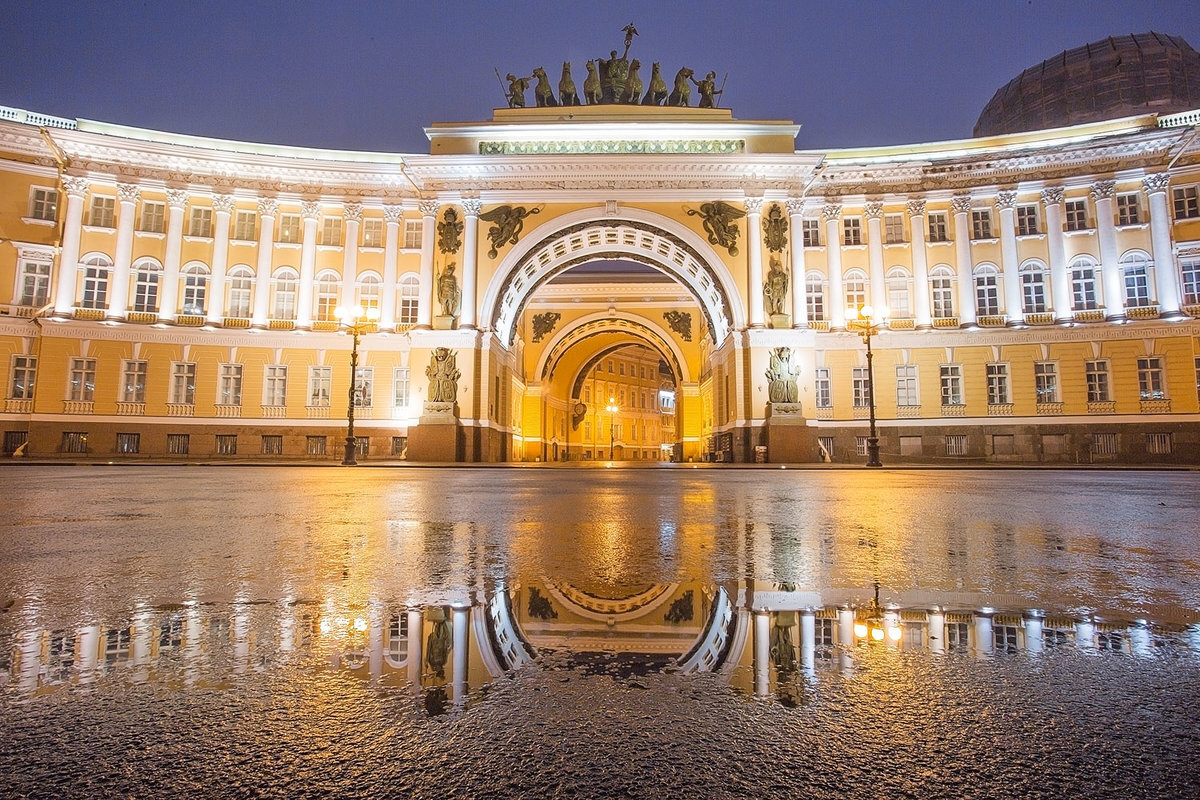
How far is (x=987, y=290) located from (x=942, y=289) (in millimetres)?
1901

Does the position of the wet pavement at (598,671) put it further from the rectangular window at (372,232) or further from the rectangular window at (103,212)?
the rectangular window at (103,212)

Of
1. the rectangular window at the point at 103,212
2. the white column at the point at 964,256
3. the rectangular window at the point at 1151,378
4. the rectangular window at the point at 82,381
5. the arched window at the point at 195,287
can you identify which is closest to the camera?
the rectangular window at the point at 1151,378

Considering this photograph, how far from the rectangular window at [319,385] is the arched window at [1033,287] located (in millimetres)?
30807

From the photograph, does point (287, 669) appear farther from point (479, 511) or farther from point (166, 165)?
point (166, 165)

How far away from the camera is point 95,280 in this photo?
2872 centimetres

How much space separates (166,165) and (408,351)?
13.1 metres

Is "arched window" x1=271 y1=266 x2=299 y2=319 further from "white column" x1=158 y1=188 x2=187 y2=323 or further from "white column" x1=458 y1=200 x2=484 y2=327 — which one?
"white column" x1=458 y1=200 x2=484 y2=327

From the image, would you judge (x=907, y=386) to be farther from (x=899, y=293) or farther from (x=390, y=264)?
(x=390, y=264)

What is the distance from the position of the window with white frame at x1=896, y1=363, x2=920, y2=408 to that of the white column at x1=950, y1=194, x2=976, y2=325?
3005 millimetres

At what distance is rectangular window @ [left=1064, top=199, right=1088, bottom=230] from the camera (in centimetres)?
2927

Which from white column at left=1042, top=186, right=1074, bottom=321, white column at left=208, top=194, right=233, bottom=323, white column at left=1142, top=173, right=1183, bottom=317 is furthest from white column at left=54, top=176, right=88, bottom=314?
white column at left=1142, top=173, right=1183, bottom=317

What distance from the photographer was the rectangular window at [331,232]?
3111 cm

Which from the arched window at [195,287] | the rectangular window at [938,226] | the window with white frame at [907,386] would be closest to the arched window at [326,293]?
the arched window at [195,287]

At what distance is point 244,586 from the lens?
257 centimetres
